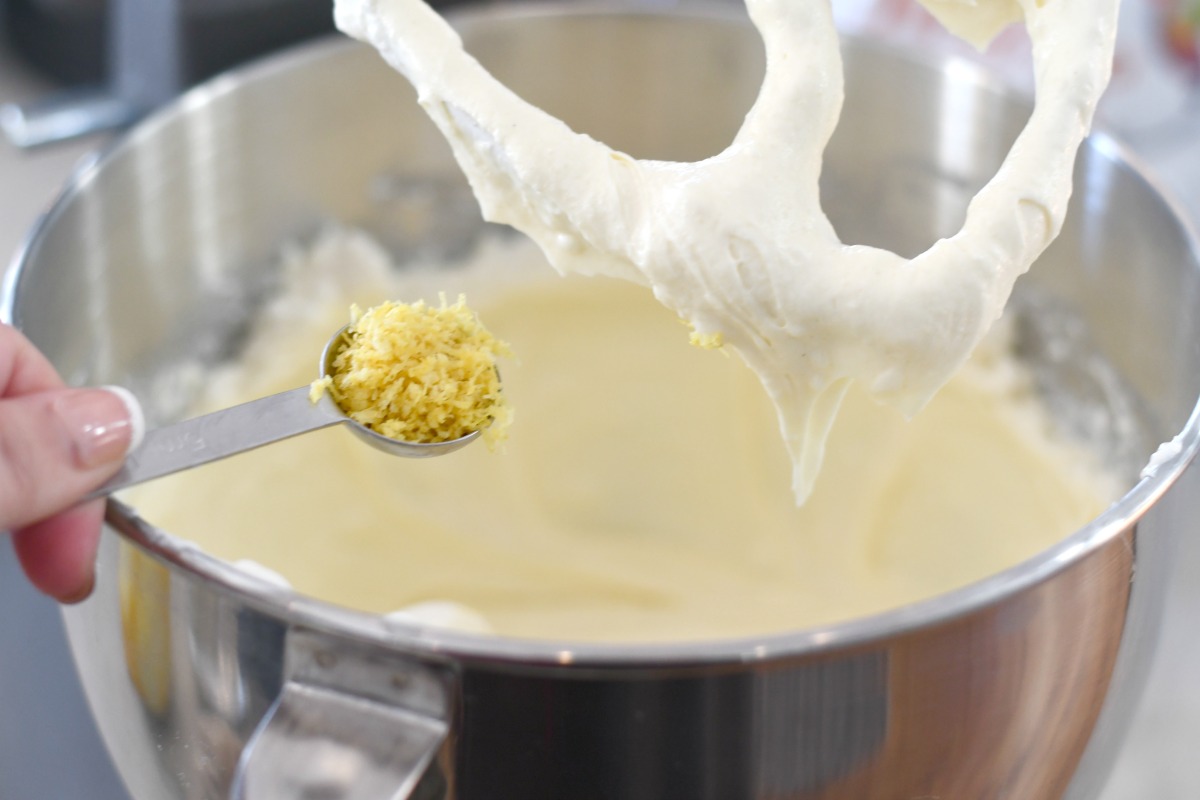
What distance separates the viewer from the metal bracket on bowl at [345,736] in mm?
385

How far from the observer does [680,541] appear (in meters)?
0.76

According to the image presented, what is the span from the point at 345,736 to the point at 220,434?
0.37 feet

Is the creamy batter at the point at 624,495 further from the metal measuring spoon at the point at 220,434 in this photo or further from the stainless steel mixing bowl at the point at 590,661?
the metal measuring spoon at the point at 220,434

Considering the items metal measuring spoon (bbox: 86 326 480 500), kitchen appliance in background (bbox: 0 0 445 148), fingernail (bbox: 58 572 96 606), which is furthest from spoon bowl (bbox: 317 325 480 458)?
kitchen appliance in background (bbox: 0 0 445 148)

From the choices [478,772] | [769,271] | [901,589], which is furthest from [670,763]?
[901,589]

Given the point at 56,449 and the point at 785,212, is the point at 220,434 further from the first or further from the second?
the point at 785,212

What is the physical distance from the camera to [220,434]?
0.43m

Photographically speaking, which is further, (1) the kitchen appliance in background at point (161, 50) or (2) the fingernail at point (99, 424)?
(1) the kitchen appliance in background at point (161, 50)

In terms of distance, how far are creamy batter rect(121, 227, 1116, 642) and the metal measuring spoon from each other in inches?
8.8

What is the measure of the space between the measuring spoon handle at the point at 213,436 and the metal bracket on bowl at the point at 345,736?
0.08 meters

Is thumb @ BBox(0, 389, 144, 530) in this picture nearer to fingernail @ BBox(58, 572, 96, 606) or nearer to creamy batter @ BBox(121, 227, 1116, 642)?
fingernail @ BBox(58, 572, 96, 606)

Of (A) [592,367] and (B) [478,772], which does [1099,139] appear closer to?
(A) [592,367]

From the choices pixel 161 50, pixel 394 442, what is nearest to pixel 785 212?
pixel 394 442

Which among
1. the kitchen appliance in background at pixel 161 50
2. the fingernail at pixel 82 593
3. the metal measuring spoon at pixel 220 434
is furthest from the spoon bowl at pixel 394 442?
the kitchen appliance in background at pixel 161 50
